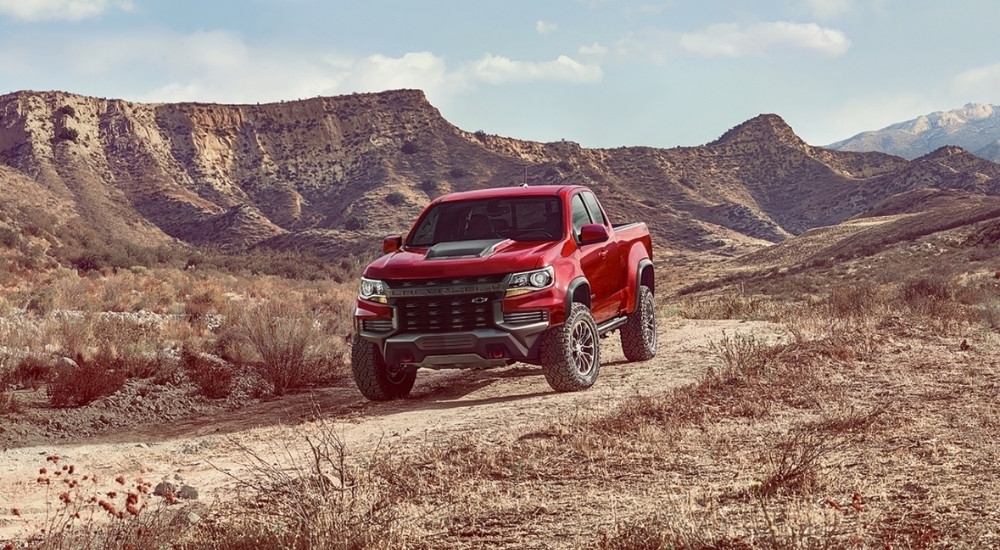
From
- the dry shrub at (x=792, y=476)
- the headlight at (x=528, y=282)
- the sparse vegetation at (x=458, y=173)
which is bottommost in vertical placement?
the dry shrub at (x=792, y=476)

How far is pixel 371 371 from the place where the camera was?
10352mm

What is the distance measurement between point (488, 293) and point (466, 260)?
40 cm

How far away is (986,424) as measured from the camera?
7184 mm

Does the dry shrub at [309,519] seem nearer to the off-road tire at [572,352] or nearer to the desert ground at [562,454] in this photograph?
the desert ground at [562,454]

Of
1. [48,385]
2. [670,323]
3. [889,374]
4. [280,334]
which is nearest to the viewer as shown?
[889,374]

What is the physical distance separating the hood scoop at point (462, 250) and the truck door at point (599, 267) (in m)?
1.21

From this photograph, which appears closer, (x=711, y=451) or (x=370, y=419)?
(x=711, y=451)

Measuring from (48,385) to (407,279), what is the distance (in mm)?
5278

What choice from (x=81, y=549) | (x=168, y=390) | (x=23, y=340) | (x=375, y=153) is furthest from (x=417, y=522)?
(x=375, y=153)

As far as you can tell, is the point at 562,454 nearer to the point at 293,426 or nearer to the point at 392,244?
the point at 293,426

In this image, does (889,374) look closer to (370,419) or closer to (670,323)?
(370,419)

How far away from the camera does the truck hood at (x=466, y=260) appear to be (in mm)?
Answer: 9625

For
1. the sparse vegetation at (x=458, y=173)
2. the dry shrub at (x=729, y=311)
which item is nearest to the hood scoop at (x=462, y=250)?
the dry shrub at (x=729, y=311)

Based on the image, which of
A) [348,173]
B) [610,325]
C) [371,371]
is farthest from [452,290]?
[348,173]
